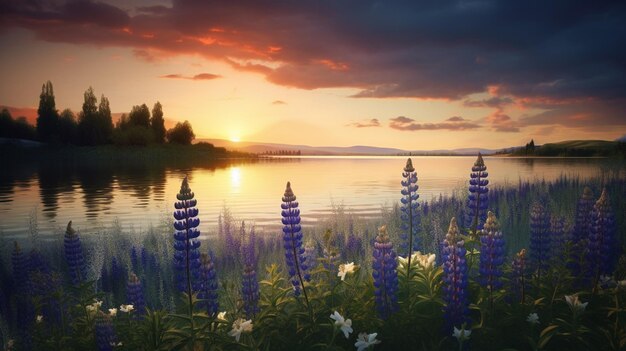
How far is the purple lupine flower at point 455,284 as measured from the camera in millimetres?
5703

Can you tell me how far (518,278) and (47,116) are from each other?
11971 cm

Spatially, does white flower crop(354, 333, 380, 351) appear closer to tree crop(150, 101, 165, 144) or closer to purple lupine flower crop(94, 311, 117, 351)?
purple lupine flower crop(94, 311, 117, 351)

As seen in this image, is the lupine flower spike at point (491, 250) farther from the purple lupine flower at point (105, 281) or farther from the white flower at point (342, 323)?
the purple lupine flower at point (105, 281)

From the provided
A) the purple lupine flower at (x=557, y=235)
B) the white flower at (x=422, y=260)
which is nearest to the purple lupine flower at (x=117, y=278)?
the white flower at (x=422, y=260)

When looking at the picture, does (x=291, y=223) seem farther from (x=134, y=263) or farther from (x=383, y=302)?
(x=134, y=263)

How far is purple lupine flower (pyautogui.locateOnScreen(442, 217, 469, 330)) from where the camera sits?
18.7ft

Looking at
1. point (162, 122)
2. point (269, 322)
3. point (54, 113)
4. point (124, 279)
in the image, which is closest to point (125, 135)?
point (162, 122)

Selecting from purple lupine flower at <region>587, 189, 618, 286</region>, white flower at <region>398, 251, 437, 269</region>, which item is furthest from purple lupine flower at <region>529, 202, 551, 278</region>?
white flower at <region>398, 251, 437, 269</region>

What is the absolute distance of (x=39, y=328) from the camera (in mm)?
7188

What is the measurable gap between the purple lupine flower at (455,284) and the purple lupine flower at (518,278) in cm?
118

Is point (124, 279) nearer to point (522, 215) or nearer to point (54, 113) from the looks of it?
point (522, 215)

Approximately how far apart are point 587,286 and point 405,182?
4110 millimetres

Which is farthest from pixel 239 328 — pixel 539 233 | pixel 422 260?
pixel 539 233

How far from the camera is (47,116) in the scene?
10619 cm
